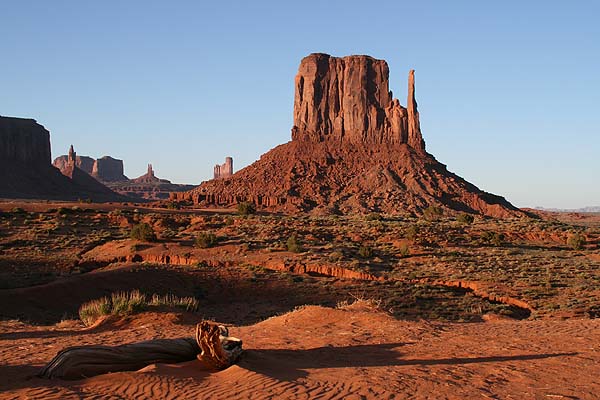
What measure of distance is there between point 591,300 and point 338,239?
2005 cm

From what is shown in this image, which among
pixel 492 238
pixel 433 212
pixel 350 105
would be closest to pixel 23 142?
pixel 350 105

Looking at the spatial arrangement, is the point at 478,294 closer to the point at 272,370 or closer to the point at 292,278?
the point at 292,278

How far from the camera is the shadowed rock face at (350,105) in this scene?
91.2m

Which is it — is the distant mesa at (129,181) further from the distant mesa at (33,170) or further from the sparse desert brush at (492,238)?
the sparse desert brush at (492,238)

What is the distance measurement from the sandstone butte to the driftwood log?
62.1 m

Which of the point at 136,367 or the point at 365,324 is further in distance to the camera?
the point at 365,324

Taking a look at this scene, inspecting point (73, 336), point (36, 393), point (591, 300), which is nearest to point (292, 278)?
point (591, 300)

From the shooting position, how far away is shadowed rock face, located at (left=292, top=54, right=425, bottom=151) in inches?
3590

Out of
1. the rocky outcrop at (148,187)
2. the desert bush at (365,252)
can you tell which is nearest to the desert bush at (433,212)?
the desert bush at (365,252)

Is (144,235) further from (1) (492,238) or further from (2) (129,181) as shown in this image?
(2) (129,181)

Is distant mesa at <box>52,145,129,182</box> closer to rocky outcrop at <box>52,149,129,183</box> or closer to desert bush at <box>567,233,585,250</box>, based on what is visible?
rocky outcrop at <box>52,149,129,183</box>

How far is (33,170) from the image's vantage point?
11569 centimetres

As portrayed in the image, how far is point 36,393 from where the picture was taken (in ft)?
24.5

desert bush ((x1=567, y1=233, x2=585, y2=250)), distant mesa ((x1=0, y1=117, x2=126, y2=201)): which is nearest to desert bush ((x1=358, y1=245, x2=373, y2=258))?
desert bush ((x1=567, y1=233, x2=585, y2=250))
